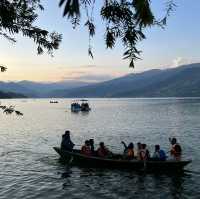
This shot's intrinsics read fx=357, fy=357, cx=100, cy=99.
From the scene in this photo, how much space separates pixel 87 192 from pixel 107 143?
28696mm

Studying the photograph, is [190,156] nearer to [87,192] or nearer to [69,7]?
[87,192]

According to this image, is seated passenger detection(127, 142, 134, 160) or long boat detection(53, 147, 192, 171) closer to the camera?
long boat detection(53, 147, 192, 171)

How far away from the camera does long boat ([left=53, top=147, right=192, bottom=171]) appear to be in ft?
98.1

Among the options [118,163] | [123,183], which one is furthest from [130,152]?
[123,183]

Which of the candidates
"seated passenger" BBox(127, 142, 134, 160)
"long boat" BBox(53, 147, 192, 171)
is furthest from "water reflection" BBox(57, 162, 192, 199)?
"seated passenger" BBox(127, 142, 134, 160)

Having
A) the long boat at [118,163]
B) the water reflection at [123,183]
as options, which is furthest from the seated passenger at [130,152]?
the water reflection at [123,183]

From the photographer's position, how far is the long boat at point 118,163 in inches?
1177

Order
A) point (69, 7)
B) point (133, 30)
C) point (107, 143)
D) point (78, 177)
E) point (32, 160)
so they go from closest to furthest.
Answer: point (69, 7) → point (133, 30) → point (78, 177) → point (32, 160) → point (107, 143)

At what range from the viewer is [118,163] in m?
31.7

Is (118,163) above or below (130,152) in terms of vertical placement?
below

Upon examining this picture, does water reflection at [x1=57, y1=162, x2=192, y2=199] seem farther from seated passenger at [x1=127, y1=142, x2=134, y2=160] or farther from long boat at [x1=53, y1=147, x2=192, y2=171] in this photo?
seated passenger at [x1=127, y1=142, x2=134, y2=160]

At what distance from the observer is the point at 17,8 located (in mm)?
8000

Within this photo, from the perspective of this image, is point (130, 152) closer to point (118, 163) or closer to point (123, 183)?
point (118, 163)

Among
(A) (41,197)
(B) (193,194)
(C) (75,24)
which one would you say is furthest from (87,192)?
(C) (75,24)
